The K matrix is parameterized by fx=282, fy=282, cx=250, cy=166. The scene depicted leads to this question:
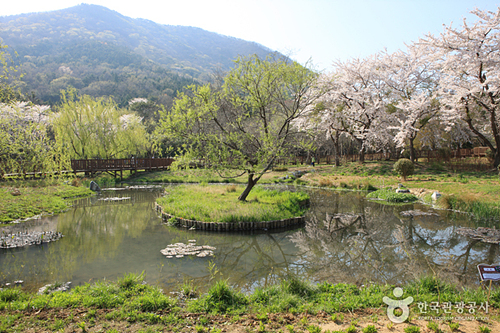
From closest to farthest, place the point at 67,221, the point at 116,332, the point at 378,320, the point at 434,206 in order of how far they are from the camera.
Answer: the point at 116,332, the point at 378,320, the point at 67,221, the point at 434,206

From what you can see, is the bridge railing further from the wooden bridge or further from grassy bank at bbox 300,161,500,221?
grassy bank at bbox 300,161,500,221

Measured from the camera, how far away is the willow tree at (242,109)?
Answer: 14.2 meters

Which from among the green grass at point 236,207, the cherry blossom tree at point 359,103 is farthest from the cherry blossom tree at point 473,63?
the green grass at point 236,207

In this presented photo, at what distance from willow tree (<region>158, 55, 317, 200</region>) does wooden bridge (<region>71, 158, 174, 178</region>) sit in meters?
19.5

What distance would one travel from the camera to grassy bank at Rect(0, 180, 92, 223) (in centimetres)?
1362

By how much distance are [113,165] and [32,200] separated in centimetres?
1608

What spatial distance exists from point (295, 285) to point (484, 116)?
3455 centimetres

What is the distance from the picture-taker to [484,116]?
29.7m

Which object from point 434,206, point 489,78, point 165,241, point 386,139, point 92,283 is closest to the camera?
point 92,283

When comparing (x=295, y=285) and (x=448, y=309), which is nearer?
(x=448, y=309)

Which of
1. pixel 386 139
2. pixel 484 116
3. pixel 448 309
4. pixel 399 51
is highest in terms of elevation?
pixel 399 51

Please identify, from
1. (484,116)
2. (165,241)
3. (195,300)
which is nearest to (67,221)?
(165,241)

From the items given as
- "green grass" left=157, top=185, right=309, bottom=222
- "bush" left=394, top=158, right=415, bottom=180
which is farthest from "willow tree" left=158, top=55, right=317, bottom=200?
"bush" left=394, top=158, right=415, bottom=180

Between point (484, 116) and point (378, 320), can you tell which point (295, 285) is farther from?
point (484, 116)
